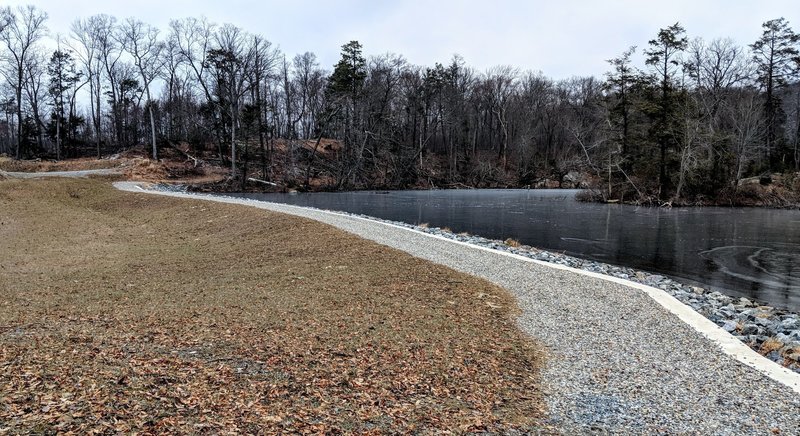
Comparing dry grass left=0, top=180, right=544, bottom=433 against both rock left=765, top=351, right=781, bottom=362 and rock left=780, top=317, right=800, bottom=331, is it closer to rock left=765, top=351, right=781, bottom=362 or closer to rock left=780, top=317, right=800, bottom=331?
rock left=765, top=351, right=781, bottom=362

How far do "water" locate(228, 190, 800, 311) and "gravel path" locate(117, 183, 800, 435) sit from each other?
14.1 feet

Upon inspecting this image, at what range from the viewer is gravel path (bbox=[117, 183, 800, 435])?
3.57 metres

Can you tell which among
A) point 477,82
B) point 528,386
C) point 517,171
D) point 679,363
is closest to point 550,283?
point 679,363

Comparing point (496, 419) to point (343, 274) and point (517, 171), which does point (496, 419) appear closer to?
point (343, 274)

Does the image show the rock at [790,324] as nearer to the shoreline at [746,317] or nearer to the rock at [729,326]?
the shoreline at [746,317]

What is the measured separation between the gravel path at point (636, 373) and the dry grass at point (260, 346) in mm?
320

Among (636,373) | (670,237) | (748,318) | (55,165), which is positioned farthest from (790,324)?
(55,165)

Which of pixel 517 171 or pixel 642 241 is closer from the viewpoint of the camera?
pixel 642 241

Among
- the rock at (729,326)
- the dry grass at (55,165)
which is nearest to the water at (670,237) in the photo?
the rock at (729,326)

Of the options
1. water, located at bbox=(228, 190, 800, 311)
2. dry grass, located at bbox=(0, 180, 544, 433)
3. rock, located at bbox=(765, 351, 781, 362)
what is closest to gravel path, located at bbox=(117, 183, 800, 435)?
dry grass, located at bbox=(0, 180, 544, 433)

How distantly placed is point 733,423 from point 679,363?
1222 millimetres

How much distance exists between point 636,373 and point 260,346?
3.59 metres

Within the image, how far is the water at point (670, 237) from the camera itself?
417 inches

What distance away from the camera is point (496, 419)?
351 centimetres
